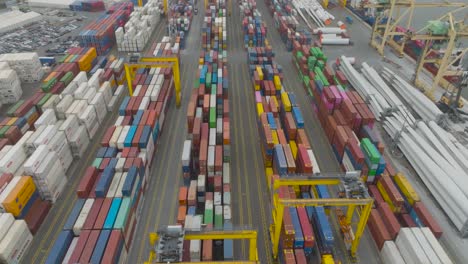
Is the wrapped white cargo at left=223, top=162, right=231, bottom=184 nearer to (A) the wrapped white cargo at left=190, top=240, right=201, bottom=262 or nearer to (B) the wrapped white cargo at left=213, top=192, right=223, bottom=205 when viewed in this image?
(B) the wrapped white cargo at left=213, top=192, right=223, bottom=205

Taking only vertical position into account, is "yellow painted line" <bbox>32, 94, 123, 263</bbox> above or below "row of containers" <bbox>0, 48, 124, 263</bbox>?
below

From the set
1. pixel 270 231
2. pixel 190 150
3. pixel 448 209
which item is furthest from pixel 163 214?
pixel 448 209

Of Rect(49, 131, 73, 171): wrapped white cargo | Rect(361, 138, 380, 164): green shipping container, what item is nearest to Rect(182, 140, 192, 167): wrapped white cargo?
Rect(49, 131, 73, 171): wrapped white cargo

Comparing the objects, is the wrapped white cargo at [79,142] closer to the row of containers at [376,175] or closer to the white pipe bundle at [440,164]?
the row of containers at [376,175]

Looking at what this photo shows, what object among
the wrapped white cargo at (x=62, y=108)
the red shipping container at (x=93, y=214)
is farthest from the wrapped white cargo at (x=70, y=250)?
the wrapped white cargo at (x=62, y=108)

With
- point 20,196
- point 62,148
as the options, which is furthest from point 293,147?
point 20,196

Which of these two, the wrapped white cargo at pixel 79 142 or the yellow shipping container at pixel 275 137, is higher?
the yellow shipping container at pixel 275 137
